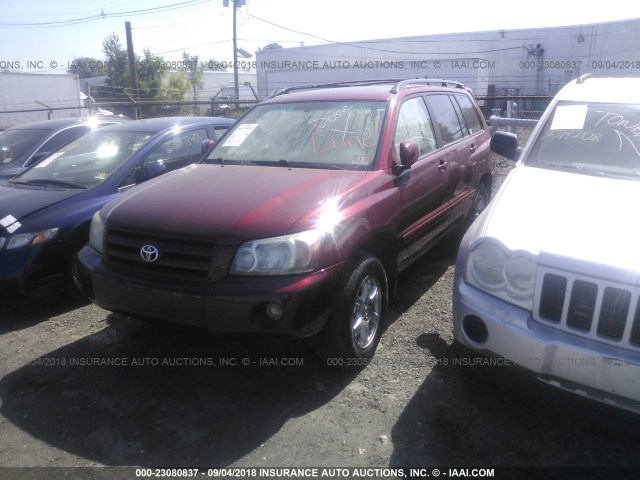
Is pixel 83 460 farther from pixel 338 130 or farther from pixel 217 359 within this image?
pixel 338 130

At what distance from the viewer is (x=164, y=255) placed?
117 inches

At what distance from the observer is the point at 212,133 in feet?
19.7

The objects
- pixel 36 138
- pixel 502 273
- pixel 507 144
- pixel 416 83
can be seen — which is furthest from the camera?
pixel 36 138

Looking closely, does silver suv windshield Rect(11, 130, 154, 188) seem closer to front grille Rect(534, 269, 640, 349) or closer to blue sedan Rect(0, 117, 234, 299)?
blue sedan Rect(0, 117, 234, 299)

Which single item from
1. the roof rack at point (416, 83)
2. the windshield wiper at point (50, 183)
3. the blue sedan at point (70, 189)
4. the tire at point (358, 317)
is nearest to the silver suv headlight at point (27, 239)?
the blue sedan at point (70, 189)

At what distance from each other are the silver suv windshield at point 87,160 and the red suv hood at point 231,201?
4.73 feet

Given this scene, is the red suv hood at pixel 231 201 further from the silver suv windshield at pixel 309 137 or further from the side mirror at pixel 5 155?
the side mirror at pixel 5 155

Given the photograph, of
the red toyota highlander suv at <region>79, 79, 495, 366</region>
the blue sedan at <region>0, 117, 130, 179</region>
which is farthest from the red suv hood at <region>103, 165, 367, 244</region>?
the blue sedan at <region>0, 117, 130, 179</region>

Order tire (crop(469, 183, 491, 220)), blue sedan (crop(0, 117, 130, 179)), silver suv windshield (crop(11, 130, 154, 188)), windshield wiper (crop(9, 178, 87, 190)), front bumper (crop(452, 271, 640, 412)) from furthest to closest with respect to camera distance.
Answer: blue sedan (crop(0, 117, 130, 179)), tire (crop(469, 183, 491, 220)), silver suv windshield (crop(11, 130, 154, 188)), windshield wiper (crop(9, 178, 87, 190)), front bumper (crop(452, 271, 640, 412))

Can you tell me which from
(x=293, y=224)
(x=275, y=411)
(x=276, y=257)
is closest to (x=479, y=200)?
(x=293, y=224)

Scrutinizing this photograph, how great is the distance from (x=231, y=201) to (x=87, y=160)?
2793 millimetres

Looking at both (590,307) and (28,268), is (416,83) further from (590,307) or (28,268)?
(28,268)

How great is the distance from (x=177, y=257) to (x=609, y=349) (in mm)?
2265

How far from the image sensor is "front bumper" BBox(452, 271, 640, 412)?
218 centimetres
